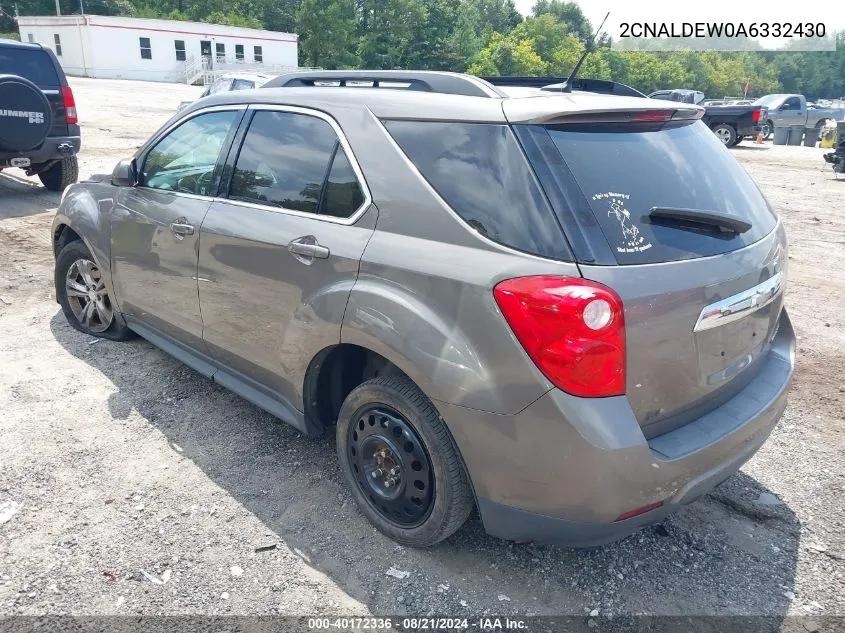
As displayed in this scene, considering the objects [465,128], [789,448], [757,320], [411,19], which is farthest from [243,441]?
[411,19]

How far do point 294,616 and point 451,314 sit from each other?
1267 millimetres

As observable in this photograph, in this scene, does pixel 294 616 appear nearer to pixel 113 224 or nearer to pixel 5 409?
pixel 5 409

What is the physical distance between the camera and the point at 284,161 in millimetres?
3062

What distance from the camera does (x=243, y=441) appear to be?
139 inches

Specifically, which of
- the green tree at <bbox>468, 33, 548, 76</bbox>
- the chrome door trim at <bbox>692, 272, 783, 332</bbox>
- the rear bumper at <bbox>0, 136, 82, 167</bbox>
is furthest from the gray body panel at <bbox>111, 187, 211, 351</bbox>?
the green tree at <bbox>468, 33, 548, 76</bbox>

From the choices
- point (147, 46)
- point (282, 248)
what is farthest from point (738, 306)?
point (147, 46)

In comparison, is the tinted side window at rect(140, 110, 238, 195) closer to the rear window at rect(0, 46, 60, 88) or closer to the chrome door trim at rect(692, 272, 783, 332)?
the chrome door trim at rect(692, 272, 783, 332)

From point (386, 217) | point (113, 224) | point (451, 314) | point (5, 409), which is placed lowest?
point (5, 409)

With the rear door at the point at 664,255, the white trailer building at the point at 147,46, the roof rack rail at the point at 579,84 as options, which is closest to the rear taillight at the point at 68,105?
the roof rack rail at the point at 579,84

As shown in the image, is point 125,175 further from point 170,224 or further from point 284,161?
point 284,161

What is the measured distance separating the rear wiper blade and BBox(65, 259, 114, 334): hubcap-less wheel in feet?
11.9

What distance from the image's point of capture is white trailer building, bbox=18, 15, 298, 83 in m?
43.5

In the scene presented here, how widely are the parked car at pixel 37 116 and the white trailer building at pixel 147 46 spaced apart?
40.3 metres

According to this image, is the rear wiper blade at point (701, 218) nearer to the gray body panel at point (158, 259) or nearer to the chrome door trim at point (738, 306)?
the chrome door trim at point (738, 306)
